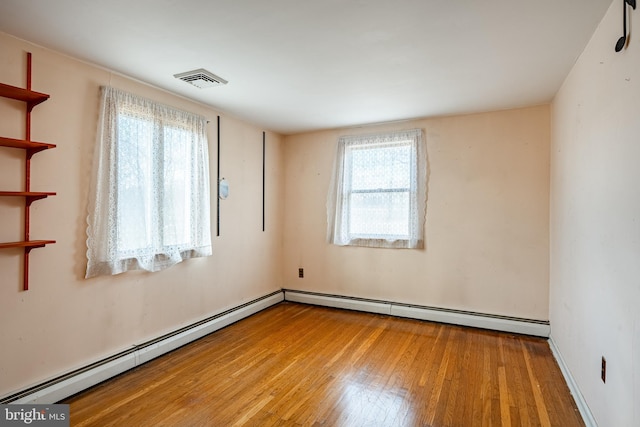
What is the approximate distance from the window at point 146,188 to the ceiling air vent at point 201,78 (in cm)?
39

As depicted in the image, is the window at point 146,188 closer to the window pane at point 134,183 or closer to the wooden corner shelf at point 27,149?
the window pane at point 134,183

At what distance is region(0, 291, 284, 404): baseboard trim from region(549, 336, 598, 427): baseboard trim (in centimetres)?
311

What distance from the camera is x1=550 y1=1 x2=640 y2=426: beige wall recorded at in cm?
150

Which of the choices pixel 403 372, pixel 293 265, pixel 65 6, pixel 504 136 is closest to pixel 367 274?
pixel 293 265

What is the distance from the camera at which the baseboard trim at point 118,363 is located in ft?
6.97

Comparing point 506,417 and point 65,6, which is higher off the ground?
point 65,6

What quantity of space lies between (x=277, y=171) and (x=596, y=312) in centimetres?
374

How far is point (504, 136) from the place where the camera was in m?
3.54

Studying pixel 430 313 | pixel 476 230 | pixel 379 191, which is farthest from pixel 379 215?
pixel 430 313

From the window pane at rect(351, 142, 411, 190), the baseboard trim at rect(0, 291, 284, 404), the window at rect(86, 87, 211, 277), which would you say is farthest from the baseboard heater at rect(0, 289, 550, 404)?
the window pane at rect(351, 142, 411, 190)

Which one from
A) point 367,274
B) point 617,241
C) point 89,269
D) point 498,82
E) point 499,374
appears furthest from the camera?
point 367,274

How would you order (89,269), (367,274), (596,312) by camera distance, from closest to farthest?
(596,312) < (89,269) < (367,274)

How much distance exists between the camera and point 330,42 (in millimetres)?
2145

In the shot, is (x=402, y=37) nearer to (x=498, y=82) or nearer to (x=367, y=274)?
(x=498, y=82)
